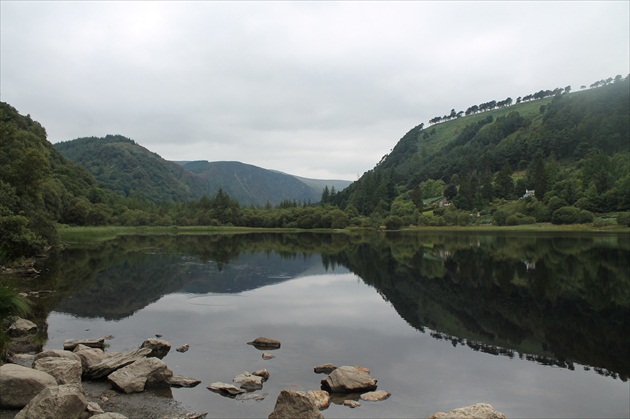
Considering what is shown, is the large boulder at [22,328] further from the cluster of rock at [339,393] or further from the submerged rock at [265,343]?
the cluster of rock at [339,393]

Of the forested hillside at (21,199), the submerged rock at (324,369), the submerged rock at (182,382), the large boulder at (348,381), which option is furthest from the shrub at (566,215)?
the submerged rock at (182,382)

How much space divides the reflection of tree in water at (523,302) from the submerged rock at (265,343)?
9.06 metres

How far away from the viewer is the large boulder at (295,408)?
1290 cm

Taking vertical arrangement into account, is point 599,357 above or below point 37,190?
below

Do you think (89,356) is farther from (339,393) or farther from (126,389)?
(339,393)

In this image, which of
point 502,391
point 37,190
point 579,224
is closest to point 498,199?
point 579,224

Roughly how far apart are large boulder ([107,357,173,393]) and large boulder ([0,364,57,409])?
291cm

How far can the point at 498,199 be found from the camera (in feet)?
594

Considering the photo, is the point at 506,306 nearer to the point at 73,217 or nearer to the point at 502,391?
the point at 502,391

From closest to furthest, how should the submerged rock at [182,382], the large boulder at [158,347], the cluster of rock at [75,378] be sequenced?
the cluster of rock at [75,378] → the submerged rock at [182,382] → the large boulder at [158,347]

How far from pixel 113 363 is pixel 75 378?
1889 millimetres

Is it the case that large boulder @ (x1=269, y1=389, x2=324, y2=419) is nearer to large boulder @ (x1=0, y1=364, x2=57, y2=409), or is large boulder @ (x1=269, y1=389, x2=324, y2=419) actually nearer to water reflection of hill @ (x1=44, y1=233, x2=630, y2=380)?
large boulder @ (x1=0, y1=364, x2=57, y2=409)

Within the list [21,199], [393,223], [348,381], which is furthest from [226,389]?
[393,223]

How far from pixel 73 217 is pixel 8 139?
72648 mm
